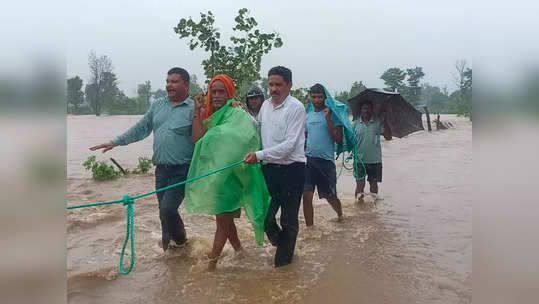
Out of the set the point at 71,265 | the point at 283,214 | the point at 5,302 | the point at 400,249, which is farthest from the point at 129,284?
the point at 400,249

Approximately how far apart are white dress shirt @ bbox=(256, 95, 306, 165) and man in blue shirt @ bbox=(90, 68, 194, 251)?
74 cm

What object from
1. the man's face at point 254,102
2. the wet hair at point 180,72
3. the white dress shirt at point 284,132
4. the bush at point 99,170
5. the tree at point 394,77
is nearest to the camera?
the white dress shirt at point 284,132

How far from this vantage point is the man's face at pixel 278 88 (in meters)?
3.58

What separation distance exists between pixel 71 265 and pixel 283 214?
7.04 feet

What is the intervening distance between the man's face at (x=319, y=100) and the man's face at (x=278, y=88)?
163 centimetres

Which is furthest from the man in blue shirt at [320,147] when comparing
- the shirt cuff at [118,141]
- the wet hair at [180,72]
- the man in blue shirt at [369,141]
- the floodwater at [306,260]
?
the shirt cuff at [118,141]

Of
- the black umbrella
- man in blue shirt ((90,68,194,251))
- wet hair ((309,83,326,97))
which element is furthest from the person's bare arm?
the black umbrella

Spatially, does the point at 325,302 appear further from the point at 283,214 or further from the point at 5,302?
the point at 5,302

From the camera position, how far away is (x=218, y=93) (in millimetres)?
3625

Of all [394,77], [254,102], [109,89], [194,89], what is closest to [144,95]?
[109,89]

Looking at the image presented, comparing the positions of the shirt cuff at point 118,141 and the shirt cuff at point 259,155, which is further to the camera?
the shirt cuff at point 118,141

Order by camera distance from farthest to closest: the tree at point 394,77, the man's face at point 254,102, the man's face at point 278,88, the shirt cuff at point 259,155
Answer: the tree at point 394,77 → the man's face at point 254,102 → the man's face at point 278,88 → the shirt cuff at point 259,155

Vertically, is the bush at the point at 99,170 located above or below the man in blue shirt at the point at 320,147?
below

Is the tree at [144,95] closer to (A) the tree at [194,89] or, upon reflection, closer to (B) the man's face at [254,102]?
(A) the tree at [194,89]
